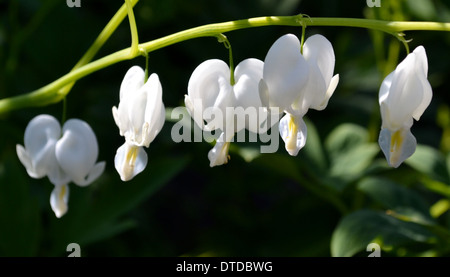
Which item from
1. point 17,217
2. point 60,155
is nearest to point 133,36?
point 60,155

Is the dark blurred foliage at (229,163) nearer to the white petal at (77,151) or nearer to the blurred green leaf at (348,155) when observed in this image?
the blurred green leaf at (348,155)

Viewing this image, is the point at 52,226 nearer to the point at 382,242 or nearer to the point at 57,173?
the point at 57,173

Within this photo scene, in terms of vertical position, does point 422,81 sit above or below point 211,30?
below

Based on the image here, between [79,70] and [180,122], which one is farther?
[180,122]

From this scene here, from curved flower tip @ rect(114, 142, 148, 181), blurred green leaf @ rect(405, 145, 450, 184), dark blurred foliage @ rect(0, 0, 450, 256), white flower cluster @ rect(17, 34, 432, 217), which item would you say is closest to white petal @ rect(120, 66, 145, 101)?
white flower cluster @ rect(17, 34, 432, 217)

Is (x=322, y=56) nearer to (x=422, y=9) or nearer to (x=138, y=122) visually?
(x=138, y=122)

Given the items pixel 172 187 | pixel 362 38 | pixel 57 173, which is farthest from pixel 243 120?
pixel 172 187

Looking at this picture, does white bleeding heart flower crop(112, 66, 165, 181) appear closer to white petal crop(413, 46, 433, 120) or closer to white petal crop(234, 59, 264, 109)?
white petal crop(234, 59, 264, 109)
